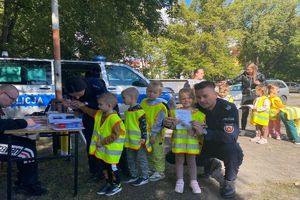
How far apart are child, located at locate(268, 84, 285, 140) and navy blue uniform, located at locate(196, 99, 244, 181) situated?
4.57m

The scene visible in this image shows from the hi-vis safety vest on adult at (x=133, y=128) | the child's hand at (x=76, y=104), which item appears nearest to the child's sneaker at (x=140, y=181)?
the hi-vis safety vest on adult at (x=133, y=128)

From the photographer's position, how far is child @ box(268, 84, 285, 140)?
28.6 feet

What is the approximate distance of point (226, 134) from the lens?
4449 millimetres

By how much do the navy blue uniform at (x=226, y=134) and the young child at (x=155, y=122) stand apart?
74cm

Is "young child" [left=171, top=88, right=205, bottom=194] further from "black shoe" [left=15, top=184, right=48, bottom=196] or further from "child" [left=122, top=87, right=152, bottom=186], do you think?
"black shoe" [left=15, top=184, right=48, bottom=196]

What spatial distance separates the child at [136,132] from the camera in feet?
15.6

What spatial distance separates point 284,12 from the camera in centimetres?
4728

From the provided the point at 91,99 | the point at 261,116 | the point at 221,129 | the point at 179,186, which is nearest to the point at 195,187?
the point at 179,186

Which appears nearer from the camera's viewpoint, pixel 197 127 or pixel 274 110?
pixel 197 127

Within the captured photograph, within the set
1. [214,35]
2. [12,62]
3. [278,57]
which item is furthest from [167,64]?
[12,62]

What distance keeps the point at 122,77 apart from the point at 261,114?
3736mm

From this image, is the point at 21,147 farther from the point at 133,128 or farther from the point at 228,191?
the point at 228,191

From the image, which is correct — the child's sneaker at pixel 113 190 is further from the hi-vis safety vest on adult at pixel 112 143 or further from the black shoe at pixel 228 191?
the black shoe at pixel 228 191

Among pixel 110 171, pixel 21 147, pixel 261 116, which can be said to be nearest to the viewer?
pixel 21 147
